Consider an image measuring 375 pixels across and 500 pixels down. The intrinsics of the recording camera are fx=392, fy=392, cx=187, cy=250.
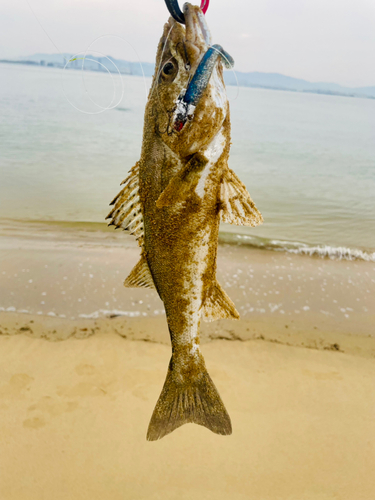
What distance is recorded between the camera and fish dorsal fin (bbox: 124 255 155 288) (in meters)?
2.05

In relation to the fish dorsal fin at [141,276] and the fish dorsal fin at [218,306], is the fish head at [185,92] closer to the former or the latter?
the fish dorsal fin at [141,276]

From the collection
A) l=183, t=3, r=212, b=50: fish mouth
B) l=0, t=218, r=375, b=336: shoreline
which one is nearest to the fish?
l=183, t=3, r=212, b=50: fish mouth

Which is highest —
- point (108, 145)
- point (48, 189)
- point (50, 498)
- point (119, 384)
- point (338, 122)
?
point (338, 122)

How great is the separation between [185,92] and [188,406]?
1703mm

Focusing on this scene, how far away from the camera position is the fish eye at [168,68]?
160cm

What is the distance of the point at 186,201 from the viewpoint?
5.70 feet

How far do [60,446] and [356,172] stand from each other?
17.8 meters

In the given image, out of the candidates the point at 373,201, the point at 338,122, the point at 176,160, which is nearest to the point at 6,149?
the point at 373,201

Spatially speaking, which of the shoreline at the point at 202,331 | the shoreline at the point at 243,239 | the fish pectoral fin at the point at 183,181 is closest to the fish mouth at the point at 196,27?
the fish pectoral fin at the point at 183,181

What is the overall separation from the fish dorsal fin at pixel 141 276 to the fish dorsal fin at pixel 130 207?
0.17m

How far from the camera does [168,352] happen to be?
14.3 ft

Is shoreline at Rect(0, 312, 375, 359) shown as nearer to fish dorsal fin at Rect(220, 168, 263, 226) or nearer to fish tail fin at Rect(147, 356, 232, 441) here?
fish tail fin at Rect(147, 356, 232, 441)

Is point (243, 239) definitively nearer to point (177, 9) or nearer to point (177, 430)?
point (177, 430)

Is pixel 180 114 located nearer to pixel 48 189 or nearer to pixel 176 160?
pixel 176 160
